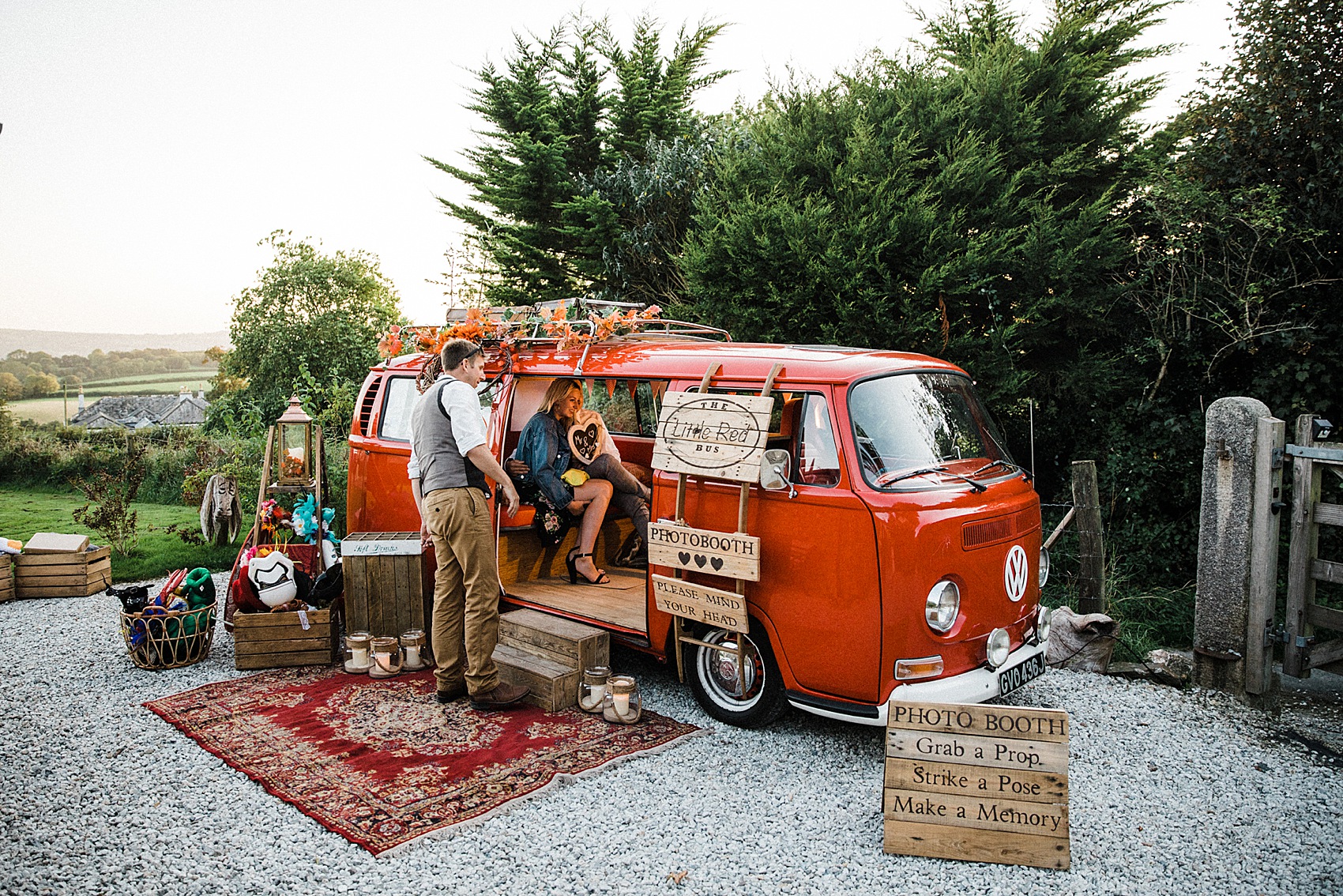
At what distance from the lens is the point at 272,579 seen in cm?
639

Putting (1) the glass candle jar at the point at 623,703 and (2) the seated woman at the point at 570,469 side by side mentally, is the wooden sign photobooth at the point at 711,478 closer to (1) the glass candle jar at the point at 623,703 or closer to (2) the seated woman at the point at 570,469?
(1) the glass candle jar at the point at 623,703

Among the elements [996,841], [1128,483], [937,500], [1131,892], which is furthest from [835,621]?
[1128,483]

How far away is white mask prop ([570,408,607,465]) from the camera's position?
685 cm

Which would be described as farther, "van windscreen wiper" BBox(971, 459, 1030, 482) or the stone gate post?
the stone gate post

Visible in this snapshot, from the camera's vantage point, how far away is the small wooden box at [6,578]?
27.1 ft

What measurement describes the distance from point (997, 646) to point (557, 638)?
271 cm

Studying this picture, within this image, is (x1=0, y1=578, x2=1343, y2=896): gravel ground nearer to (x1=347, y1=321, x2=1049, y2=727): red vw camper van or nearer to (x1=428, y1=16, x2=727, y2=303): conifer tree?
(x1=347, y1=321, x2=1049, y2=727): red vw camper van

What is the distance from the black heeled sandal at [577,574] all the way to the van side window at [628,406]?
1.33 metres

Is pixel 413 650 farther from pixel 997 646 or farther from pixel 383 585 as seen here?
pixel 997 646

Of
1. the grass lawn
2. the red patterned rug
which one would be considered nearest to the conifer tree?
the grass lawn

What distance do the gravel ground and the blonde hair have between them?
96.1 inches

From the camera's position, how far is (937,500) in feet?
14.8

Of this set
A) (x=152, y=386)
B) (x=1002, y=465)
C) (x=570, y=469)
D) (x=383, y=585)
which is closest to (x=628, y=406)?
(x=570, y=469)

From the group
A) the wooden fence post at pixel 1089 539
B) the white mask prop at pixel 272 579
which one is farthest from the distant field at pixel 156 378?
the wooden fence post at pixel 1089 539
